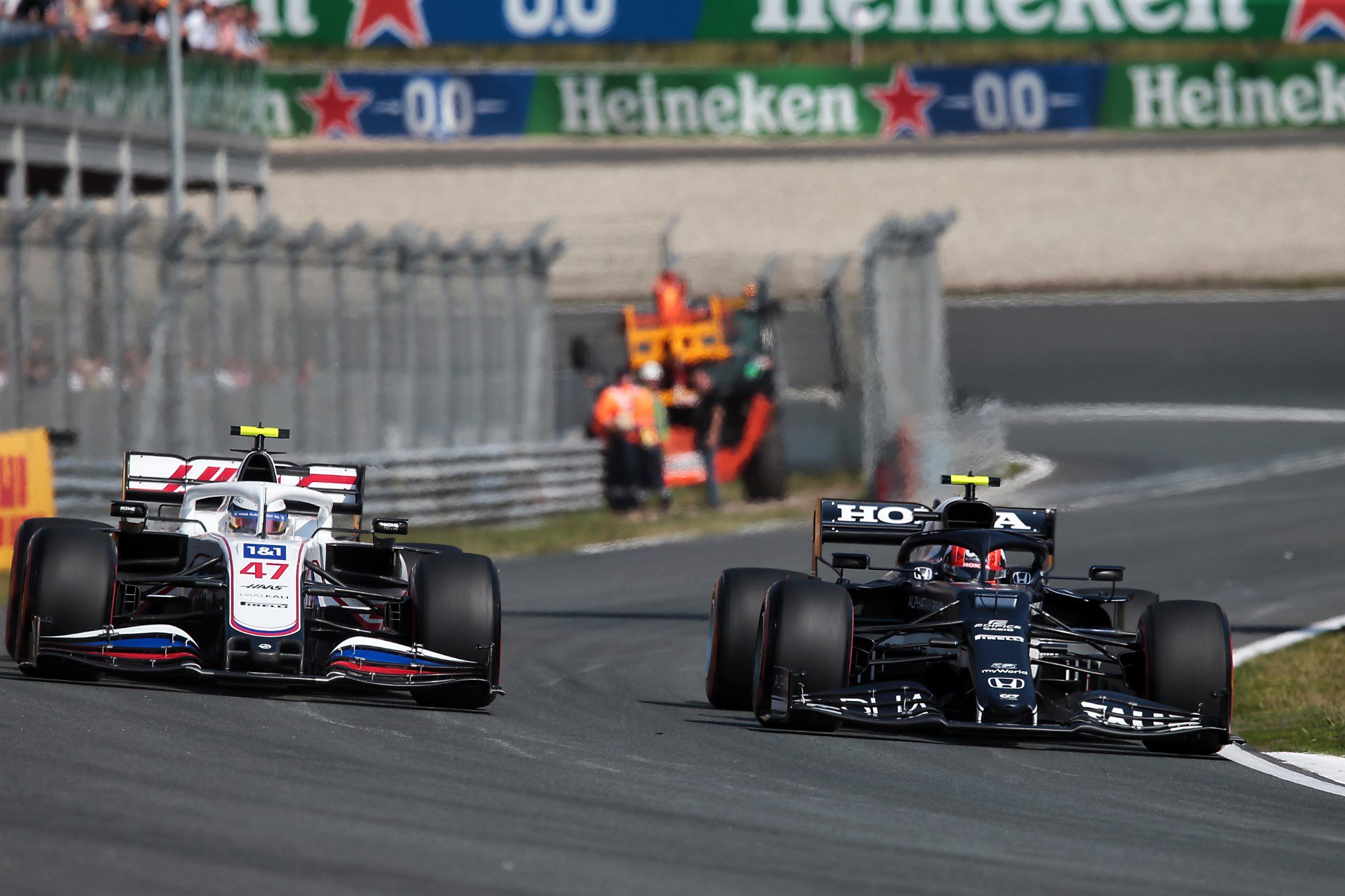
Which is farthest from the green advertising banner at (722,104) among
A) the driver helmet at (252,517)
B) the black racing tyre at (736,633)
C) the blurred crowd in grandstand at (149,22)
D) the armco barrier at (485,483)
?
the black racing tyre at (736,633)

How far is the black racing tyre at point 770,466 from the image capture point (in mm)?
24031

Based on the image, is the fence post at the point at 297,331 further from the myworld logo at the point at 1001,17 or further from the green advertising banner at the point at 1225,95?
the green advertising banner at the point at 1225,95

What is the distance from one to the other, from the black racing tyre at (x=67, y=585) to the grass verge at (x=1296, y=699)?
556cm

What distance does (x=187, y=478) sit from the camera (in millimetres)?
11539

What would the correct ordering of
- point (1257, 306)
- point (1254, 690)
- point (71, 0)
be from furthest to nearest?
point (1257, 306)
point (71, 0)
point (1254, 690)

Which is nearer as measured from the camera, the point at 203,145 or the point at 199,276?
the point at 199,276

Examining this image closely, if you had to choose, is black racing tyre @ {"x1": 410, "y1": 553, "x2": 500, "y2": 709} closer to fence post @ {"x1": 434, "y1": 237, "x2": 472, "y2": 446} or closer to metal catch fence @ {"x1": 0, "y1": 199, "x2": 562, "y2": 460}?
metal catch fence @ {"x1": 0, "y1": 199, "x2": 562, "y2": 460}

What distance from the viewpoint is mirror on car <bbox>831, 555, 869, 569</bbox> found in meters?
10.7

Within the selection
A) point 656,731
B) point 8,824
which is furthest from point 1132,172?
point 8,824

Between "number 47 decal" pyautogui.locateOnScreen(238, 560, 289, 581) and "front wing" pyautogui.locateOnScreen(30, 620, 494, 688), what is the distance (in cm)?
40

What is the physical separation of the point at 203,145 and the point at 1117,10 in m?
18.9

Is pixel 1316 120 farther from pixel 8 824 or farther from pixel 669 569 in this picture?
pixel 8 824

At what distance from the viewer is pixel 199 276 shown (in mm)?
19594

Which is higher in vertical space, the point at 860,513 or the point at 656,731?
the point at 860,513
